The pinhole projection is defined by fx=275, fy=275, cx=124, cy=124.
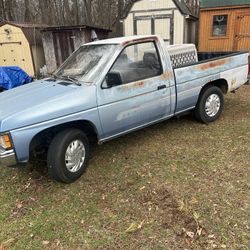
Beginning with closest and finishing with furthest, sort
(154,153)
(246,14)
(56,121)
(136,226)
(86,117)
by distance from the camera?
(136,226) → (56,121) → (86,117) → (154,153) → (246,14)

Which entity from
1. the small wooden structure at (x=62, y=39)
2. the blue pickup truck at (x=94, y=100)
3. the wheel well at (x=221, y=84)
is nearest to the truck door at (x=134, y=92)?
the blue pickup truck at (x=94, y=100)

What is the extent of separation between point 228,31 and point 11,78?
962cm

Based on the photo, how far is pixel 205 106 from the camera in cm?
548

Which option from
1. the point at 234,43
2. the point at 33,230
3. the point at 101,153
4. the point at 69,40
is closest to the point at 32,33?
the point at 69,40

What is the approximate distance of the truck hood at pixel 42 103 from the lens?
3.27m

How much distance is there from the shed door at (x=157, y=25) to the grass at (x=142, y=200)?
36.8 feet

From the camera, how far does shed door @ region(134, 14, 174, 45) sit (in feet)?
48.6

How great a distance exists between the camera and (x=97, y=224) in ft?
10.1

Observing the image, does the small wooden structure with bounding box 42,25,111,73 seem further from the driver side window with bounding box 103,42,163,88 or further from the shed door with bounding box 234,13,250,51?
the driver side window with bounding box 103,42,163,88

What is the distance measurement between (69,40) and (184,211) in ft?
36.3

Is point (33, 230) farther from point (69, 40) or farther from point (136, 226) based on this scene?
point (69, 40)

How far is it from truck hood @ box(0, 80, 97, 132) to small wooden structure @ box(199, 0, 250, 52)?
10.8m

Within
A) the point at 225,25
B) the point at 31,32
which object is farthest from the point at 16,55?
the point at 225,25

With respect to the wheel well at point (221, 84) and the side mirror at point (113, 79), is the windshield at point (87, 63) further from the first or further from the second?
the wheel well at point (221, 84)
